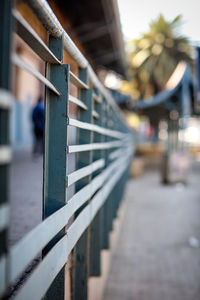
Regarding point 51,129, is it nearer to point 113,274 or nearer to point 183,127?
point 113,274

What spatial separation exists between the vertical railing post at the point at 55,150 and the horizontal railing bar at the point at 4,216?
721 mm

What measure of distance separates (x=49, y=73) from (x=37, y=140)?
8.62 metres

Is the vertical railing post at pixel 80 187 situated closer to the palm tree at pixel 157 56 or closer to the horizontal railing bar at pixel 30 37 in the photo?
the horizontal railing bar at pixel 30 37

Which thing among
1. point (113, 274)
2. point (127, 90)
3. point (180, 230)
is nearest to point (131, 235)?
point (180, 230)

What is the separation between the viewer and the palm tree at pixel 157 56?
29.7 metres

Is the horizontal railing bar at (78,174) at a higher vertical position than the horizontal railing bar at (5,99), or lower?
lower

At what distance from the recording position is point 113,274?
476 cm

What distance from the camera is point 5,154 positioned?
94 cm

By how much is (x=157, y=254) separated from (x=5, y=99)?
5151mm

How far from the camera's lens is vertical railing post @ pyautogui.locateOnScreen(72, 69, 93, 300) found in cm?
238

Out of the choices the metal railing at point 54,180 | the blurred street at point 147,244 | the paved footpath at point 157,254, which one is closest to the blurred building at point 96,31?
the metal railing at point 54,180

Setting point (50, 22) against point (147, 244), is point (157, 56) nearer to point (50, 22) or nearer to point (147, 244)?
point (147, 244)

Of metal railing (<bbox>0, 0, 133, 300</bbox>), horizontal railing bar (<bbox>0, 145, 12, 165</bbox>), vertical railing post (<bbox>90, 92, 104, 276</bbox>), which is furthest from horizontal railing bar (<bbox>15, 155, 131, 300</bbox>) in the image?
vertical railing post (<bbox>90, 92, 104, 276</bbox>)

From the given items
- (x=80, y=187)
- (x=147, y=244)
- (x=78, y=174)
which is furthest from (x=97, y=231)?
(x=147, y=244)
